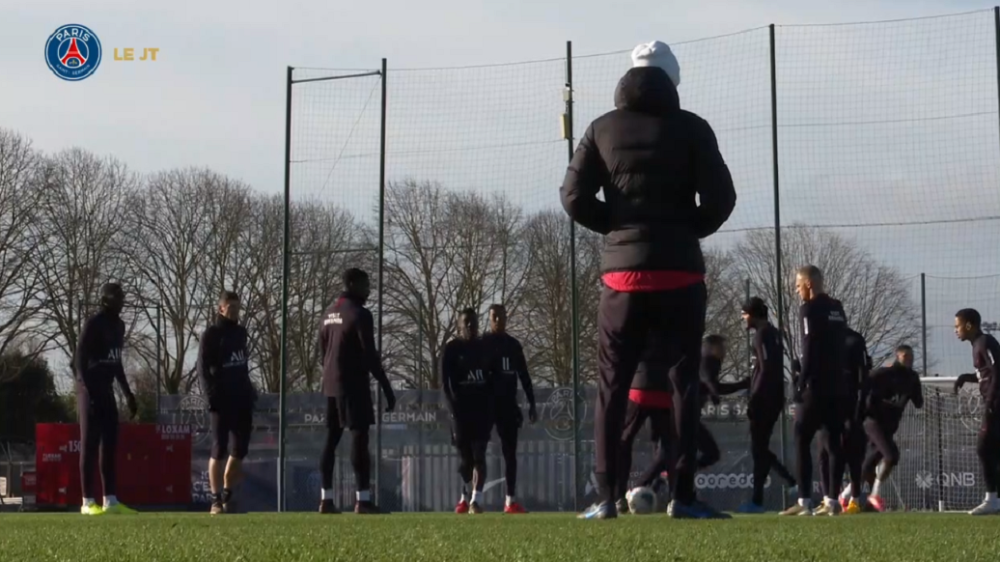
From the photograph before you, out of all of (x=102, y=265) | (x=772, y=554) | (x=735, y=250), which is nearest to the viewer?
(x=772, y=554)

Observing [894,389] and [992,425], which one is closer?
[992,425]

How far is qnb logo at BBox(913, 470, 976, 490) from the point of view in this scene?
798 inches

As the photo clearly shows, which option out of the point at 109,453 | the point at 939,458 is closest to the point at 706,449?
the point at 109,453

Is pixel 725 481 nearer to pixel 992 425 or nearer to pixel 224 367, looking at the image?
pixel 992 425

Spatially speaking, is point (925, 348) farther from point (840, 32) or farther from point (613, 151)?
point (613, 151)

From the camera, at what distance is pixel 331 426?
37.7ft

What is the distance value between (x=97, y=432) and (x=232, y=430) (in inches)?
41.3

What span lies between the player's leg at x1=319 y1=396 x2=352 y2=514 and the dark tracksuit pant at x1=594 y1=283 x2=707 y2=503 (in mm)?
4746

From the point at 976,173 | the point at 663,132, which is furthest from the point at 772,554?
the point at 976,173

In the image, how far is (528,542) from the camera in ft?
17.1

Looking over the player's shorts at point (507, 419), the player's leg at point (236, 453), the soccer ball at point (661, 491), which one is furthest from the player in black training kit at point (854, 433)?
the player's leg at point (236, 453)

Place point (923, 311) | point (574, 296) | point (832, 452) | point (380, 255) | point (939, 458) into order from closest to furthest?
point (832, 452) < point (380, 255) < point (574, 296) < point (939, 458) < point (923, 311)

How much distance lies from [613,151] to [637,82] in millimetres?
329

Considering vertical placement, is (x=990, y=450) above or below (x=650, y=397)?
below
